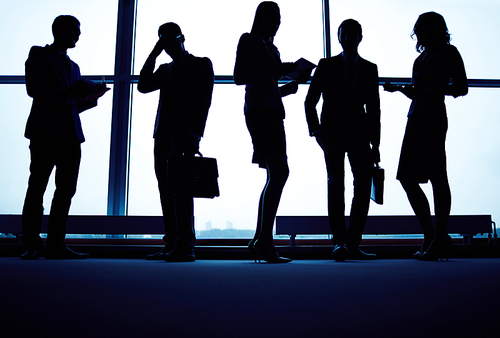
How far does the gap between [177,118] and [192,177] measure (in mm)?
354

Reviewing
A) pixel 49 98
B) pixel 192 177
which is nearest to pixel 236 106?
pixel 49 98

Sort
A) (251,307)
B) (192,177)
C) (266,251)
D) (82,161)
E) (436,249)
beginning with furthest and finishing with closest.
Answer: (82,161) → (436,249) → (192,177) → (266,251) → (251,307)

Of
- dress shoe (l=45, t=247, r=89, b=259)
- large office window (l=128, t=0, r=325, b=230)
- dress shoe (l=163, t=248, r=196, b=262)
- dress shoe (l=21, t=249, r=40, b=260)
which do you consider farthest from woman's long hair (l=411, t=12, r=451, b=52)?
dress shoe (l=21, t=249, r=40, b=260)

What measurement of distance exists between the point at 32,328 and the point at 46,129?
1.93 meters

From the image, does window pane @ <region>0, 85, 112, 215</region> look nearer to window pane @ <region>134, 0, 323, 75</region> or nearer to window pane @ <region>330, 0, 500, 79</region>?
window pane @ <region>134, 0, 323, 75</region>

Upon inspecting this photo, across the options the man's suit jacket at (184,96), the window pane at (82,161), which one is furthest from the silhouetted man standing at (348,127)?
the window pane at (82,161)

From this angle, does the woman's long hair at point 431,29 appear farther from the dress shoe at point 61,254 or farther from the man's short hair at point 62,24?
the dress shoe at point 61,254

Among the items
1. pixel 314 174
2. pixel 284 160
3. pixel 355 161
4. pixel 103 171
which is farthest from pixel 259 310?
pixel 103 171

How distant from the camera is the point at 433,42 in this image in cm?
237

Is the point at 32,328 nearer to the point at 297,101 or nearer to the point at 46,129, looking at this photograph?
the point at 46,129

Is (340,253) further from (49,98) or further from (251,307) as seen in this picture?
(49,98)

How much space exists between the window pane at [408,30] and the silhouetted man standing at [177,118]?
99.1 inches

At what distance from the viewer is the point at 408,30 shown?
4.49 m

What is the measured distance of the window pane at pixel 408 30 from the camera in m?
4.39
